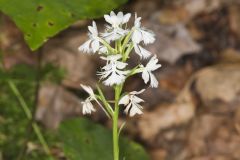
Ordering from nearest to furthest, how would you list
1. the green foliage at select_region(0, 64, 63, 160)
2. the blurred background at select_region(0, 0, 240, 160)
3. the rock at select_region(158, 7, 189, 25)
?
the green foliage at select_region(0, 64, 63, 160), the blurred background at select_region(0, 0, 240, 160), the rock at select_region(158, 7, 189, 25)

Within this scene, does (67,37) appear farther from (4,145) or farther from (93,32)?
(93,32)

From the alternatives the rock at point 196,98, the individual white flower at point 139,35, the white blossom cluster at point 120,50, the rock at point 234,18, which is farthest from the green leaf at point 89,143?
the rock at point 234,18

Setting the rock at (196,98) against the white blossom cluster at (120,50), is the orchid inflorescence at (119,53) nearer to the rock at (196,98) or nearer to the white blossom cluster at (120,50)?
the white blossom cluster at (120,50)

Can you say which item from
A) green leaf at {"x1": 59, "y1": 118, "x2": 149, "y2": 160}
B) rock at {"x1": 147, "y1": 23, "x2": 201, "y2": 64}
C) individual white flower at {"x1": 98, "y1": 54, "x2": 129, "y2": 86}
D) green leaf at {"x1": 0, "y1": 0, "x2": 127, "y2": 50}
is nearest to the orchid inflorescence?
individual white flower at {"x1": 98, "y1": 54, "x2": 129, "y2": 86}

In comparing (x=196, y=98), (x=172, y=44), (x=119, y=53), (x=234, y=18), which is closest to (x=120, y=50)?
(x=119, y=53)

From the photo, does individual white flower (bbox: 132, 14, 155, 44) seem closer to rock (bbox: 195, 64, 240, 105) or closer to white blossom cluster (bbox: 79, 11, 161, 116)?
white blossom cluster (bbox: 79, 11, 161, 116)

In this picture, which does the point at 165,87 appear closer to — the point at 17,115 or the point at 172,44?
the point at 172,44

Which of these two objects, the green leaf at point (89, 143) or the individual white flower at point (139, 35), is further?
the green leaf at point (89, 143)
